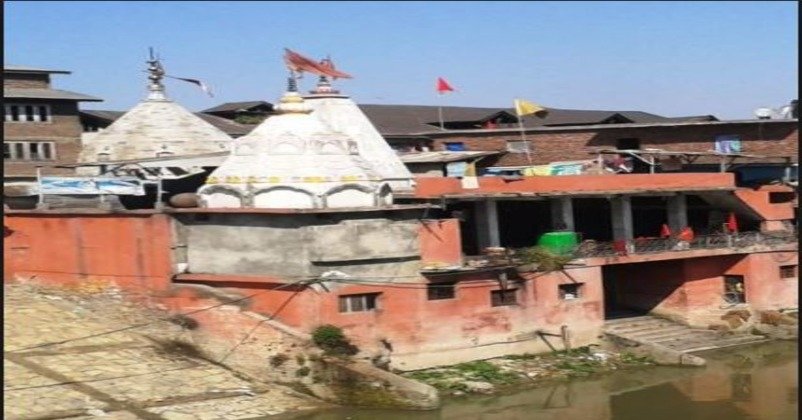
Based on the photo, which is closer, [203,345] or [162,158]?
[203,345]

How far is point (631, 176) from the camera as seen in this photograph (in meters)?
27.5

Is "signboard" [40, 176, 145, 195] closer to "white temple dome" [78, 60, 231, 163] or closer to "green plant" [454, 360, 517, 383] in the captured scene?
"white temple dome" [78, 60, 231, 163]

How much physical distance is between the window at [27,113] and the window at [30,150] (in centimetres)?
90

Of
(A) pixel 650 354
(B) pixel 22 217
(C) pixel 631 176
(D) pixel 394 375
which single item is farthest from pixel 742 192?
(B) pixel 22 217

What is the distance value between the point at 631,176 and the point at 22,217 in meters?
16.6

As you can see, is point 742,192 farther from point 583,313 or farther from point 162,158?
point 162,158

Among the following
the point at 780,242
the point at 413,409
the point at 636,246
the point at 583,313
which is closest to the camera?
the point at 413,409

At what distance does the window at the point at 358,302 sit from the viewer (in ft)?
71.1

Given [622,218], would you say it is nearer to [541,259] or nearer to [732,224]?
[732,224]

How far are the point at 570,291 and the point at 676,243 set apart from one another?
4288 mm

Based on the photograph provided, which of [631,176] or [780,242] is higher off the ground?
[631,176]

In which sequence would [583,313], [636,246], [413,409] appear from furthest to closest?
[636,246] → [583,313] → [413,409]

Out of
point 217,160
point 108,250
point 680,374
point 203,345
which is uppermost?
point 217,160

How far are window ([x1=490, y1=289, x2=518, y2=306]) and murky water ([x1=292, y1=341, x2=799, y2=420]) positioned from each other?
2.51 metres
